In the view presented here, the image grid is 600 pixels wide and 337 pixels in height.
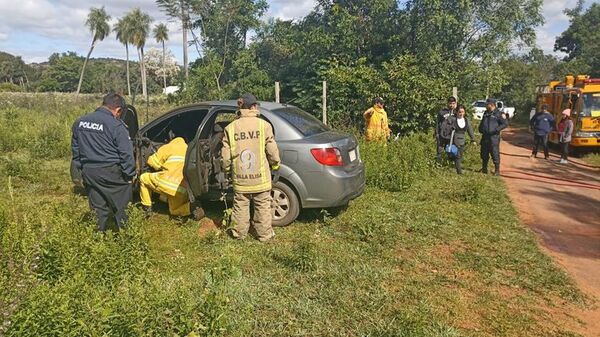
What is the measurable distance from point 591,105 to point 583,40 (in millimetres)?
41282

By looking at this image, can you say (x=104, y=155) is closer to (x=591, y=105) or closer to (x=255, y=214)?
(x=255, y=214)

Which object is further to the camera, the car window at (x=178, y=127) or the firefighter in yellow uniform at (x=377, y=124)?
the firefighter in yellow uniform at (x=377, y=124)

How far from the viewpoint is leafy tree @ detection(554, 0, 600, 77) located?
128 feet

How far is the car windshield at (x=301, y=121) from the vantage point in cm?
601

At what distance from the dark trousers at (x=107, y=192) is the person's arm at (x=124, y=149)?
10cm

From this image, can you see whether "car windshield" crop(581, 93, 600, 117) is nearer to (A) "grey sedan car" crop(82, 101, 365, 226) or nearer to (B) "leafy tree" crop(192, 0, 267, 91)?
(A) "grey sedan car" crop(82, 101, 365, 226)

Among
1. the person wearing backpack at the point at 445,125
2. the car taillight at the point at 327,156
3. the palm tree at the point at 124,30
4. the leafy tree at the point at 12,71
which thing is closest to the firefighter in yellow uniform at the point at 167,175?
the car taillight at the point at 327,156

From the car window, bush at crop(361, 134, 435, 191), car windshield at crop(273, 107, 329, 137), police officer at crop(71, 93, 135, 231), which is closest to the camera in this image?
police officer at crop(71, 93, 135, 231)

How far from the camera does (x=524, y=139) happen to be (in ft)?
66.2

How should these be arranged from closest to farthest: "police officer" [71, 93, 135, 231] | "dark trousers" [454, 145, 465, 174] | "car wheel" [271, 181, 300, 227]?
"police officer" [71, 93, 135, 231]
"car wheel" [271, 181, 300, 227]
"dark trousers" [454, 145, 465, 174]

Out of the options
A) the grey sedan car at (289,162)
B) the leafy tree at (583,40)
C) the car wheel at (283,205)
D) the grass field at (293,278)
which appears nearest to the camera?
the grass field at (293,278)

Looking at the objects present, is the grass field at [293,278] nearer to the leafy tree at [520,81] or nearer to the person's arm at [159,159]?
the person's arm at [159,159]

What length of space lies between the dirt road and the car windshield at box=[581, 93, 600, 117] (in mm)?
1981

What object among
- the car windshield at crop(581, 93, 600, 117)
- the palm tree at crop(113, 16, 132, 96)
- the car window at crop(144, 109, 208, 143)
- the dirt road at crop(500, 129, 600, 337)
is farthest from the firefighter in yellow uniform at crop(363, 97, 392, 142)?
the palm tree at crop(113, 16, 132, 96)
